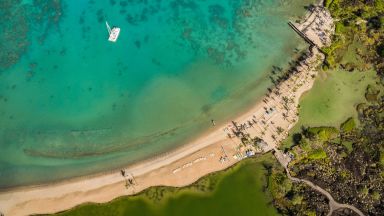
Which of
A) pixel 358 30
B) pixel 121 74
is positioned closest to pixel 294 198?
pixel 358 30

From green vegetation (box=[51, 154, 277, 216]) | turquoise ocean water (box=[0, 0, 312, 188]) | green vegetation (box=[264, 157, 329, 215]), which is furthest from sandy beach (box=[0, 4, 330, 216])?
green vegetation (box=[264, 157, 329, 215])

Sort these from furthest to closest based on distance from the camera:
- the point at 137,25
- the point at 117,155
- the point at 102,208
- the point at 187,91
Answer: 1. the point at 137,25
2. the point at 187,91
3. the point at 117,155
4. the point at 102,208

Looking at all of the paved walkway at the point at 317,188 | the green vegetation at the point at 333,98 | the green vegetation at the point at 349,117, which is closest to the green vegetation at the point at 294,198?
the paved walkway at the point at 317,188

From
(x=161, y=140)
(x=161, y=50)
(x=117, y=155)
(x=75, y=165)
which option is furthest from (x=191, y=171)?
(x=161, y=50)

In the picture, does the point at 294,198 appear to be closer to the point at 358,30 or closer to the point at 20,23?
the point at 358,30

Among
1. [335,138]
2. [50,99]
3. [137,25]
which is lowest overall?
[335,138]

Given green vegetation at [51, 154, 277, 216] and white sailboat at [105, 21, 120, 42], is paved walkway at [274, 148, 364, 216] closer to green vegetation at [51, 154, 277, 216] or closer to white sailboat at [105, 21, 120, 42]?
green vegetation at [51, 154, 277, 216]

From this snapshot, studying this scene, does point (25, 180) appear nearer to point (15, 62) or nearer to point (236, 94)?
point (15, 62)
